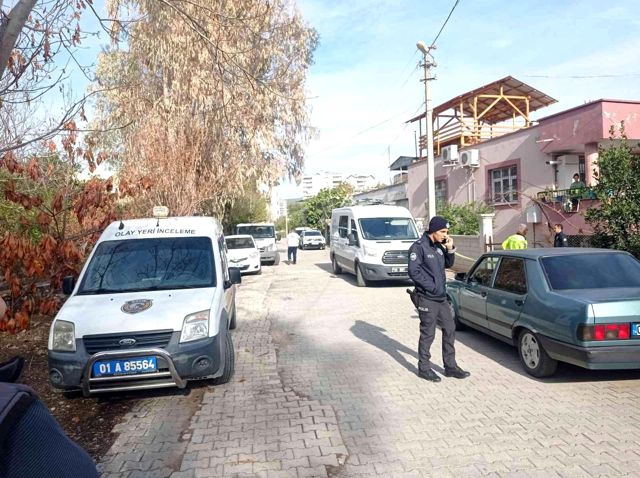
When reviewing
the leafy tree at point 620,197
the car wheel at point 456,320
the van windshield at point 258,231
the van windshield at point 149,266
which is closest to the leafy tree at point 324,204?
the van windshield at point 258,231

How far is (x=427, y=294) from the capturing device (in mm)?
5488

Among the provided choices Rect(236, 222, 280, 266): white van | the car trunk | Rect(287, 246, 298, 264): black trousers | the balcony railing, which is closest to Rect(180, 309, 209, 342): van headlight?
the car trunk

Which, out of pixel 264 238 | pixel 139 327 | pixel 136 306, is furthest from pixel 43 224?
pixel 264 238

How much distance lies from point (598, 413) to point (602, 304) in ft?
3.30

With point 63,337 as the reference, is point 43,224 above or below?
above

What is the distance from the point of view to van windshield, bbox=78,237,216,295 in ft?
18.2

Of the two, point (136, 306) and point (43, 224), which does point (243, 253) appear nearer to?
point (43, 224)

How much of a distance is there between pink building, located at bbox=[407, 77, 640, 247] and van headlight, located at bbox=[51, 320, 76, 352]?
408 inches

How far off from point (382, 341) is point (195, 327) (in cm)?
342

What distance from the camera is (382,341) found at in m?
7.35

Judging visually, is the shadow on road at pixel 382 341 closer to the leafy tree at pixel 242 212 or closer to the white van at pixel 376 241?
the white van at pixel 376 241

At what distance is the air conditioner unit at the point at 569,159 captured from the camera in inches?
644

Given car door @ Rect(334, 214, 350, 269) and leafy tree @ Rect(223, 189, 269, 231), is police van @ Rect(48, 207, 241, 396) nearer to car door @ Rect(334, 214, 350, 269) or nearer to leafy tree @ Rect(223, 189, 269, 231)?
car door @ Rect(334, 214, 350, 269)

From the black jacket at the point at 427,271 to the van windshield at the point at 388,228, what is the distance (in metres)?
7.96
